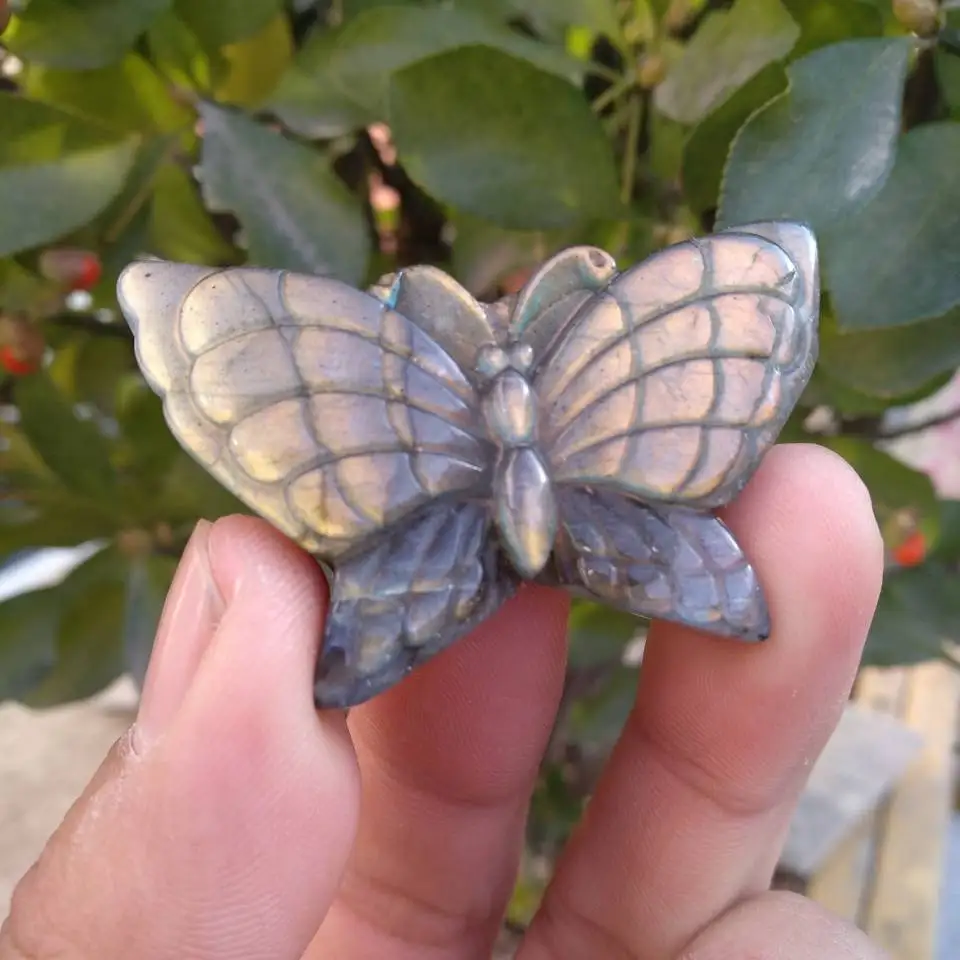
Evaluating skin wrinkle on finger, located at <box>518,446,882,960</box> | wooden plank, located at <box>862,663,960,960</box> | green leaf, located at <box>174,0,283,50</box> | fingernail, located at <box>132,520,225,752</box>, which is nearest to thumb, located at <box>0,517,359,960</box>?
fingernail, located at <box>132,520,225,752</box>

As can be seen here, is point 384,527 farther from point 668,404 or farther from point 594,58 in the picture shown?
point 594,58

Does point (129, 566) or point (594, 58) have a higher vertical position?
point (594, 58)

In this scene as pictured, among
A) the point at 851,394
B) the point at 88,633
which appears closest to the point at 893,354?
the point at 851,394

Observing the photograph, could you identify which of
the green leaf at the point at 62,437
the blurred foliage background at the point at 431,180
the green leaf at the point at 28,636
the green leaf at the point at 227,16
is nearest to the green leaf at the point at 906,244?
the blurred foliage background at the point at 431,180

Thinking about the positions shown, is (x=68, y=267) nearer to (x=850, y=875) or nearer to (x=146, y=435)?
(x=146, y=435)

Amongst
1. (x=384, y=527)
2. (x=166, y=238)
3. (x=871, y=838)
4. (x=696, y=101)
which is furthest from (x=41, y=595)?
(x=871, y=838)

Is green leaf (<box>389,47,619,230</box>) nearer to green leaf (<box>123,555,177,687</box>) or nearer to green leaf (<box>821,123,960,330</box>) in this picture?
green leaf (<box>821,123,960,330</box>)
